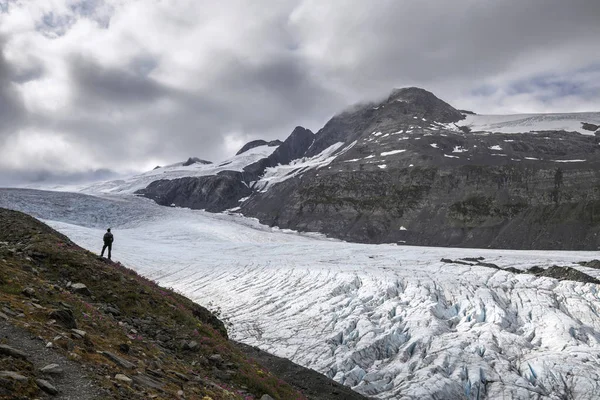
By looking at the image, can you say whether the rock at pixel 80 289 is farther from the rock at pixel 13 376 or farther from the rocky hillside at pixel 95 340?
the rock at pixel 13 376

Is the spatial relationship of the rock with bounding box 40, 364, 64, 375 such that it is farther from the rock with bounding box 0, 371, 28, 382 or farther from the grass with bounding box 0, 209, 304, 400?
the rock with bounding box 0, 371, 28, 382

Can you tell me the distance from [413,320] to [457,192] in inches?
4532

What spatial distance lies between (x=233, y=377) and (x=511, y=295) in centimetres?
3243

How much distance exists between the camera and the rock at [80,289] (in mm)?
14128

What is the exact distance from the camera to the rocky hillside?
720 cm

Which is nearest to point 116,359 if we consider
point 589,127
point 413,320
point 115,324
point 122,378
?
point 122,378

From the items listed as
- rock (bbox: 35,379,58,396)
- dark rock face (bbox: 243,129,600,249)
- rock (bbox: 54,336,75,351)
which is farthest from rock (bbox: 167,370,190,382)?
dark rock face (bbox: 243,129,600,249)

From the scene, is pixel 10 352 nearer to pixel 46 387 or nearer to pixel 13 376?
pixel 13 376

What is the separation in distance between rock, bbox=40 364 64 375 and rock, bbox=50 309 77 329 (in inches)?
98.5

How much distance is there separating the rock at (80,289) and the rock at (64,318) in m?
4.51

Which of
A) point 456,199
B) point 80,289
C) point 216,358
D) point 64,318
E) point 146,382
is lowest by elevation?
point 216,358

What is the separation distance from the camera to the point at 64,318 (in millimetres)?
9766

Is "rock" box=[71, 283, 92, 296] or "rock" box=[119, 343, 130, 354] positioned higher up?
"rock" box=[71, 283, 92, 296]

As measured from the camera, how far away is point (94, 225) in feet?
316
